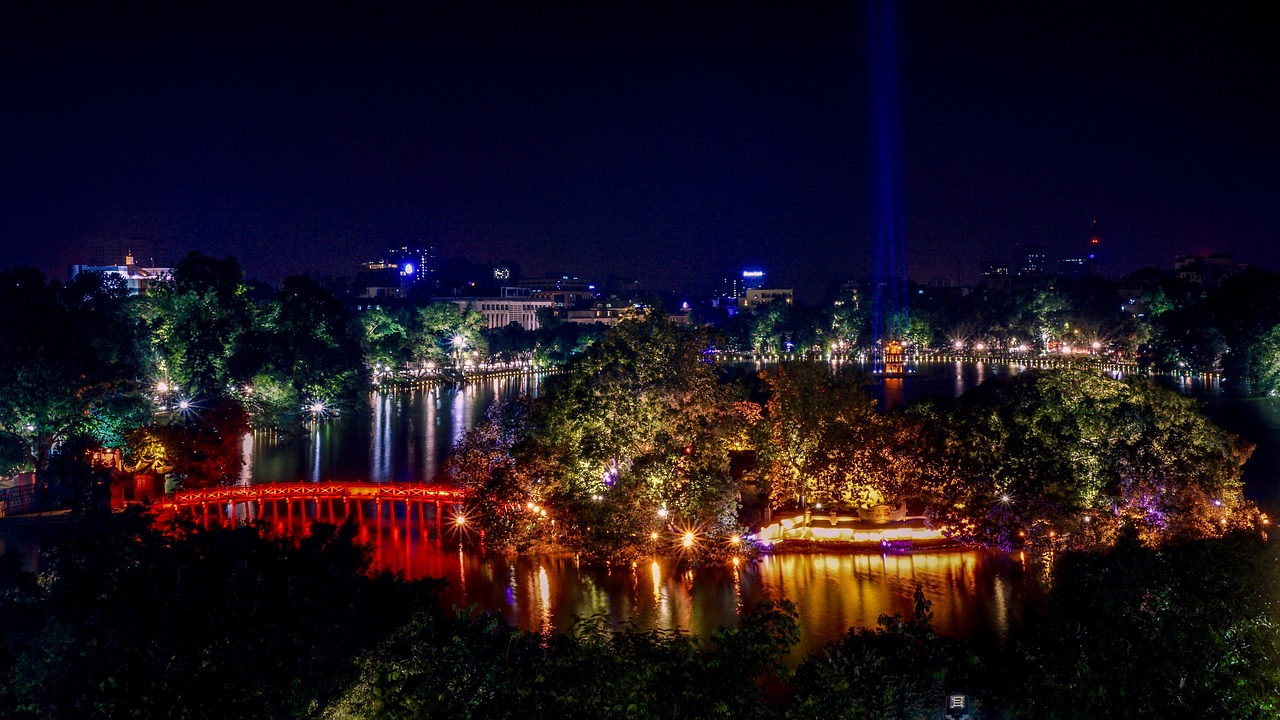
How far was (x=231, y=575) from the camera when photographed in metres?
10.6

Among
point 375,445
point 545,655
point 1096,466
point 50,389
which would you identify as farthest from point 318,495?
point 1096,466

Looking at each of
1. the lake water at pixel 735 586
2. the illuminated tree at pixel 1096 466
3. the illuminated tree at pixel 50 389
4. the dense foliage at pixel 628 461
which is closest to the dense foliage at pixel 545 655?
the lake water at pixel 735 586

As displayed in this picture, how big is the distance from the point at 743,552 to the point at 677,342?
5.46m

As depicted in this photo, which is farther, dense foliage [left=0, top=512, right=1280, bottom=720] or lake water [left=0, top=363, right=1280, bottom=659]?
lake water [left=0, top=363, right=1280, bottom=659]

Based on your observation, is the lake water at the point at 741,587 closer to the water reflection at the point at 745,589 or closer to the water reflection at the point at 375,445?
the water reflection at the point at 745,589

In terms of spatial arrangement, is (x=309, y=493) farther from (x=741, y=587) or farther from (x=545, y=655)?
(x=545, y=655)

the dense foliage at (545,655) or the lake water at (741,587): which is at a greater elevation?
the dense foliage at (545,655)

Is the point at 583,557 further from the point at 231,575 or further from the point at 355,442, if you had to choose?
the point at 355,442

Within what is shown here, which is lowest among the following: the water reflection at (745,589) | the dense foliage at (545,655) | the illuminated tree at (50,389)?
the water reflection at (745,589)

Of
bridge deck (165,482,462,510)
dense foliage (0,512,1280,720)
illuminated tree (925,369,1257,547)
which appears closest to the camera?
dense foliage (0,512,1280,720)

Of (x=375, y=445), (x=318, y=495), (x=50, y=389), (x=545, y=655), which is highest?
(x=50, y=389)

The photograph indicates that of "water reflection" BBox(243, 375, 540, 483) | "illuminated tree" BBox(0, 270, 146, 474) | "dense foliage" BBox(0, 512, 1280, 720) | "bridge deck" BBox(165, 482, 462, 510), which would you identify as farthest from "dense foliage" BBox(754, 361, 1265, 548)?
"illuminated tree" BBox(0, 270, 146, 474)

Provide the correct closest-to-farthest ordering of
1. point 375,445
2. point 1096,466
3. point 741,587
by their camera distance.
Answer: point 1096,466 → point 741,587 → point 375,445

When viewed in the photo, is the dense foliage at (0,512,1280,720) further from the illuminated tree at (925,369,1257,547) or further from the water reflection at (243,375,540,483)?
the water reflection at (243,375,540,483)
